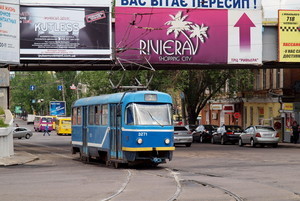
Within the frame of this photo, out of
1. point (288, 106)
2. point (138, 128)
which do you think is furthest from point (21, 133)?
Answer: point (138, 128)

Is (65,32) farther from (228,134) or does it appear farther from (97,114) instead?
(228,134)

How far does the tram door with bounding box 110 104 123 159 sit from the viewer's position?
23.6 m

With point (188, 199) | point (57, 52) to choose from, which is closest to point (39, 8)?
point (57, 52)

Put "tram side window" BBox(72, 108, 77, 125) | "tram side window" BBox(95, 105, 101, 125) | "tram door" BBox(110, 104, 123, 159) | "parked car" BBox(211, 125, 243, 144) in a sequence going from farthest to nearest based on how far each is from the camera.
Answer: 1. "parked car" BBox(211, 125, 243, 144)
2. "tram side window" BBox(72, 108, 77, 125)
3. "tram side window" BBox(95, 105, 101, 125)
4. "tram door" BBox(110, 104, 123, 159)

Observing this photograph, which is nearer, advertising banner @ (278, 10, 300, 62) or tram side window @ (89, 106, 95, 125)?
tram side window @ (89, 106, 95, 125)

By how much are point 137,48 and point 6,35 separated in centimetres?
693

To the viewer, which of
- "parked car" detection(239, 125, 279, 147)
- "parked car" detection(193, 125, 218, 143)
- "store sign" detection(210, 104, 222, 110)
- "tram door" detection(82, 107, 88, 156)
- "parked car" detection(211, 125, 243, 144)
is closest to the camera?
"tram door" detection(82, 107, 88, 156)

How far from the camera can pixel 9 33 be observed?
33125 millimetres

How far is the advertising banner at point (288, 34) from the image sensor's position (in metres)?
38.7

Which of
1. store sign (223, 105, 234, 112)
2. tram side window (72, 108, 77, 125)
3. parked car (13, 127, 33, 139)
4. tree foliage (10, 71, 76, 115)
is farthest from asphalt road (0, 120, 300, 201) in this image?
tree foliage (10, 71, 76, 115)

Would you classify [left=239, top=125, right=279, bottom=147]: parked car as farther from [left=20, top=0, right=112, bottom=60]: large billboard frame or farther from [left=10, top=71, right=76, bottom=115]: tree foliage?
[left=10, top=71, right=76, bottom=115]: tree foliage

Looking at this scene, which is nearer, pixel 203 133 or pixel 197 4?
pixel 197 4

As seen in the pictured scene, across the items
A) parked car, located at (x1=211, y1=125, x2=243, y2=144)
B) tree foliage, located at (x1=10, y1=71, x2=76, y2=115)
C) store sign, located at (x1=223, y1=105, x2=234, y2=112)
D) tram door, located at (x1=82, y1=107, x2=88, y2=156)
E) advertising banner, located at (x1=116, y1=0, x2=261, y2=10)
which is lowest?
parked car, located at (x1=211, y1=125, x2=243, y2=144)

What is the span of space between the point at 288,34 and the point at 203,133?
19.2 metres
